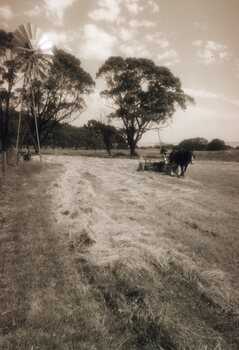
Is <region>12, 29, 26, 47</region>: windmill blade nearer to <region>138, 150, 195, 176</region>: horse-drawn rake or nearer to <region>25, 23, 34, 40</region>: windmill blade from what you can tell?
<region>25, 23, 34, 40</region>: windmill blade

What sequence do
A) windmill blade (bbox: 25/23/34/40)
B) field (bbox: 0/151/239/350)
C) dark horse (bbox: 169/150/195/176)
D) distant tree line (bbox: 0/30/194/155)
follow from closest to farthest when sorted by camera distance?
field (bbox: 0/151/239/350) → windmill blade (bbox: 25/23/34/40) → dark horse (bbox: 169/150/195/176) → distant tree line (bbox: 0/30/194/155)

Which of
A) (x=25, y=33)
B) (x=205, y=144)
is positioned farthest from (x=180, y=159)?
(x=205, y=144)

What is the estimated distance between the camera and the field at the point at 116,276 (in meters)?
4.11

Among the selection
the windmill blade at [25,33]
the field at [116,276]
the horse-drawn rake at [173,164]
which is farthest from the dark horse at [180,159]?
the windmill blade at [25,33]

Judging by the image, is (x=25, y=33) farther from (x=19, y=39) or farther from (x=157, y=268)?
(x=157, y=268)

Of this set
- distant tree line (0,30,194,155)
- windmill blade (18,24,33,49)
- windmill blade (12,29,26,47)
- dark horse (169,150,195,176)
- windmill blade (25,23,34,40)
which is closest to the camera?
windmill blade (25,23,34,40)

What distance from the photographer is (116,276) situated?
217 inches

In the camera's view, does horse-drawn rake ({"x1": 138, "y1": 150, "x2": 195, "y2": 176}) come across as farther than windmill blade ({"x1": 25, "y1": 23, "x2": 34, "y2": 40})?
Yes

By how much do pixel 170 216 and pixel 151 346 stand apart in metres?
6.16

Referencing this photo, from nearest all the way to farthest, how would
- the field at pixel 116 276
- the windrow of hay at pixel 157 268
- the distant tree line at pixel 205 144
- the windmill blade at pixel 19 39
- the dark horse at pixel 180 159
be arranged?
the field at pixel 116 276
the windrow of hay at pixel 157 268
the dark horse at pixel 180 159
the windmill blade at pixel 19 39
the distant tree line at pixel 205 144

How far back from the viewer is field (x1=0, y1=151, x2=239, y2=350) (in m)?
4.11

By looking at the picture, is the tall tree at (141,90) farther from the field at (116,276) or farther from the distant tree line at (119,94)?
the field at (116,276)

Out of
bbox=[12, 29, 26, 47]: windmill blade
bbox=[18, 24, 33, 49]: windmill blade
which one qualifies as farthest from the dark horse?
bbox=[12, 29, 26, 47]: windmill blade

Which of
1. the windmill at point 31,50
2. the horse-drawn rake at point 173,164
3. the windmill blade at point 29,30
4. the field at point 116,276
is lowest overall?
the field at point 116,276
